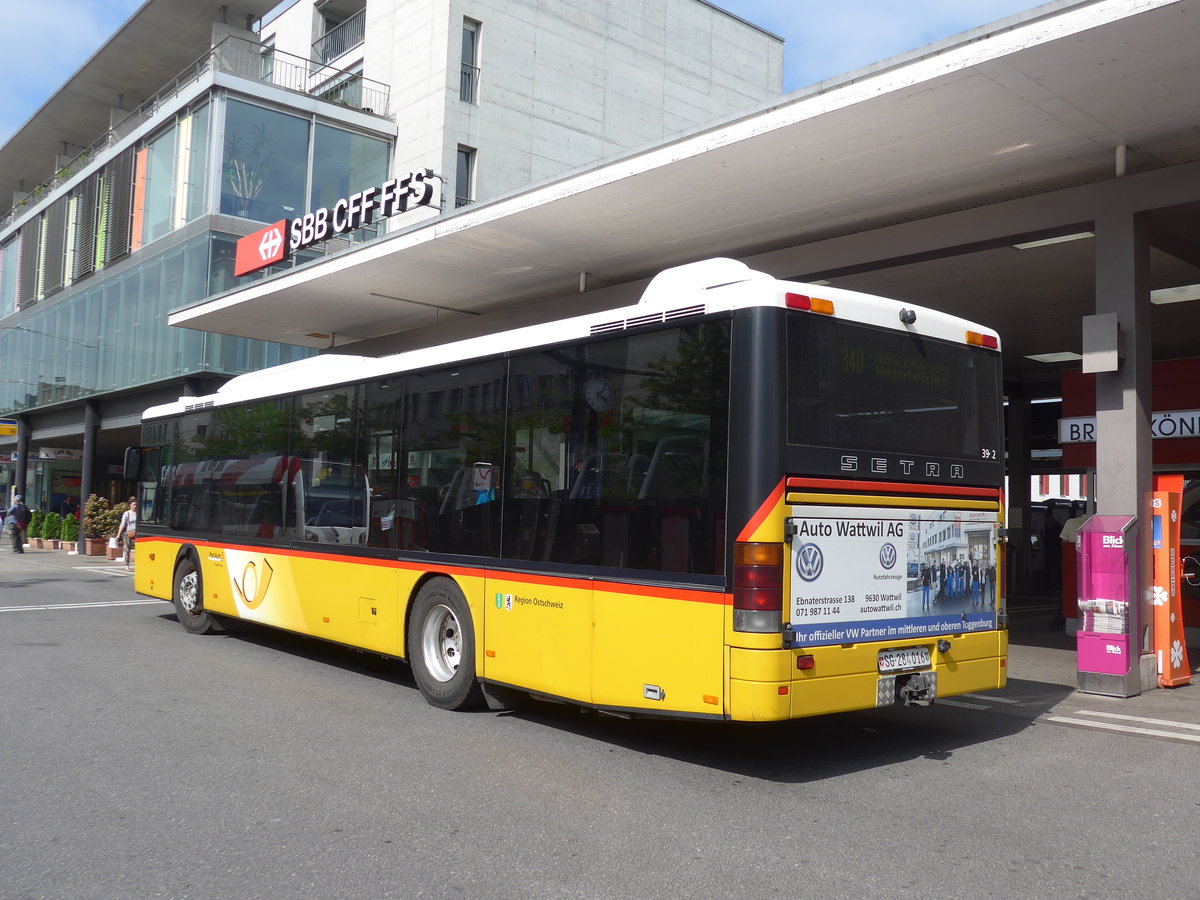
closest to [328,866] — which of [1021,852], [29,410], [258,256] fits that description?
[1021,852]

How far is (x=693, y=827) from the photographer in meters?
5.33

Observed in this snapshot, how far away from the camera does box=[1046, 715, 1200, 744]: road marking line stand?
25.8ft

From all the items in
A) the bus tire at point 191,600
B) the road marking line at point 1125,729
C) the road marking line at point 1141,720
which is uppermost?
the bus tire at point 191,600

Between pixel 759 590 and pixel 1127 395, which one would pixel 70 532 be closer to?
pixel 1127 395

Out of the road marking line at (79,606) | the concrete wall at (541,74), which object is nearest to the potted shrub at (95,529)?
the concrete wall at (541,74)

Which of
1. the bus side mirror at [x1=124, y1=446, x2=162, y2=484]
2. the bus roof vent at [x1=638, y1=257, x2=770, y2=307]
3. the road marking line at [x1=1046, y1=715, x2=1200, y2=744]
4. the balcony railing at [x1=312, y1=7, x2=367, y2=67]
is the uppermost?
the balcony railing at [x1=312, y1=7, x2=367, y2=67]

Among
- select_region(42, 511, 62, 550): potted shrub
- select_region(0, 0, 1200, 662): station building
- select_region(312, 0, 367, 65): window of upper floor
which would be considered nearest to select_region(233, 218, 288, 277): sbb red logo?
select_region(0, 0, 1200, 662): station building

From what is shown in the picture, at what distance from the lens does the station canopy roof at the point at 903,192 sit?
27.3ft

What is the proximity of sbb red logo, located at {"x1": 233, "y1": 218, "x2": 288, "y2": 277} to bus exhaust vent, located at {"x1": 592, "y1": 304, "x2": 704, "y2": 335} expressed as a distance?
17.7 meters

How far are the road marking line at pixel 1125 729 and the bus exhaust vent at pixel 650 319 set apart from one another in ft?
15.3

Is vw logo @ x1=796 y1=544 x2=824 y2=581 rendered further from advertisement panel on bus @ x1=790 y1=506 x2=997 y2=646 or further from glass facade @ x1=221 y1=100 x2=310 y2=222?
glass facade @ x1=221 y1=100 x2=310 y2=222

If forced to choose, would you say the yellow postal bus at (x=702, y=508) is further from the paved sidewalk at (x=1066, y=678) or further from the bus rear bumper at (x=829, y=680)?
the paved sidewalk at (x=1066, y=678)

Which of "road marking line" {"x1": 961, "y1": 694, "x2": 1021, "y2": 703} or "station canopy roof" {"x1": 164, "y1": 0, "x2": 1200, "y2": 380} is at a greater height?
"station canopy roof" {"x1": 164, "y1": 0, "x2": 1200, "y2": 380}

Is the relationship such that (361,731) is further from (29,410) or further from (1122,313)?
(29,410)
